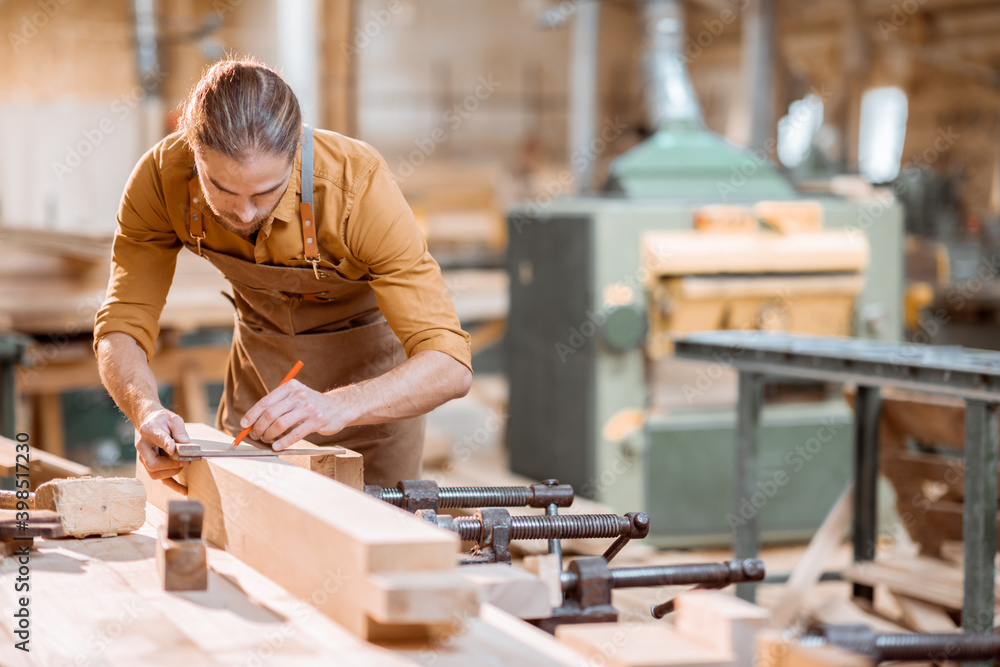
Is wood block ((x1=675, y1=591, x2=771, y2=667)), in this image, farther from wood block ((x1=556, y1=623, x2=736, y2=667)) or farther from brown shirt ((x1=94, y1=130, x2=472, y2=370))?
brown shirt ((x1=94, y1=130, x2=472, y2=370))

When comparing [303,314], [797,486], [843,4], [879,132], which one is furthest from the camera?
[879,132]

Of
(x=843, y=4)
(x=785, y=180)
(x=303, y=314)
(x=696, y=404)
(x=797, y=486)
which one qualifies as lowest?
(x=797, y=486)

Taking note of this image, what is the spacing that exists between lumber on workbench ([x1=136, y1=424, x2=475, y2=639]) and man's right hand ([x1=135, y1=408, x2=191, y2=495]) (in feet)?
0.39

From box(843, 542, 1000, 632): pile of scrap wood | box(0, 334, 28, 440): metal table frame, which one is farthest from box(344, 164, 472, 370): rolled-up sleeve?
box(0, 334, 28, 440): metal table frame

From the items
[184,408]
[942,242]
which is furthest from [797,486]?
[942,242]

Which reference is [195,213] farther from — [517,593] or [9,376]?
[9,376]

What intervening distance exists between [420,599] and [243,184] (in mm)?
878

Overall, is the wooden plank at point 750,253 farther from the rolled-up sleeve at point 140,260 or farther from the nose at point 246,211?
the nose at point 246,211

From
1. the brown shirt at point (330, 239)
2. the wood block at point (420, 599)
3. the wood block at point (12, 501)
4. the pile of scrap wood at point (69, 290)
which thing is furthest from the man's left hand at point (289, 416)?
the pile of scrap wood at point (69, 290)

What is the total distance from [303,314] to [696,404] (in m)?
2.40

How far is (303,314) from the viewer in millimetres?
2180

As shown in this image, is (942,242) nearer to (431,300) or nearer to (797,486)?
(797,486)

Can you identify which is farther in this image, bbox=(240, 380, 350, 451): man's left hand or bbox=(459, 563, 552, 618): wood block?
bbox=(240, 380, 350, 451): man's left hand

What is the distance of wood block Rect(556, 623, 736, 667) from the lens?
1056mm
